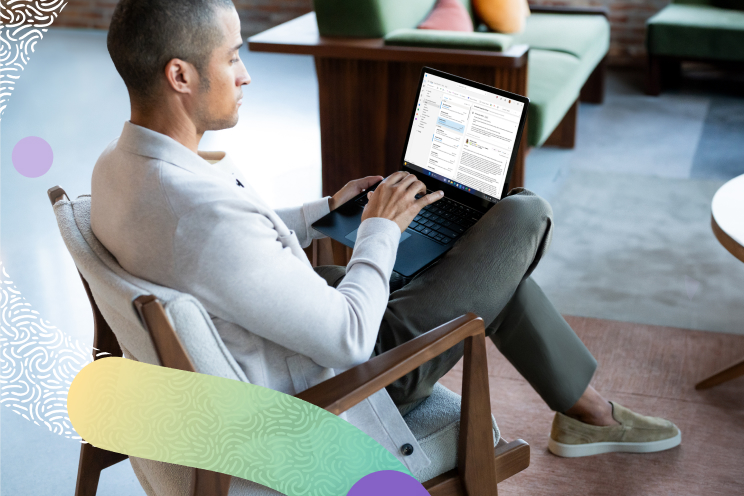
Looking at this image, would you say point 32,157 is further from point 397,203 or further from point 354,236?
point 397,203

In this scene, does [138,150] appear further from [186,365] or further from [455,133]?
[455,133]

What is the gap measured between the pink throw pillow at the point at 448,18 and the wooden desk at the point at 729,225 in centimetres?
149

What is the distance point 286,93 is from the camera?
458cm

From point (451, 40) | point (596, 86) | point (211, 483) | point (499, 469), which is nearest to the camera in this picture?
point (211, 483)

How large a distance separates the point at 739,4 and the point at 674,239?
2423 millimetres

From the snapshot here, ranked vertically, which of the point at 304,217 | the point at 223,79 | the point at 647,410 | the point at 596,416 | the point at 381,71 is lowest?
the point at 647,410

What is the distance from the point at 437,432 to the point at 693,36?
12.1 feet

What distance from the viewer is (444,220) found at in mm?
1538

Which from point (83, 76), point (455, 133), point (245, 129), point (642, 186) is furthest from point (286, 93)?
point (455, 133)

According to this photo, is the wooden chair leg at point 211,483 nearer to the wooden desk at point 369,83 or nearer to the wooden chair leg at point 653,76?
the wooden desk at point 369,83

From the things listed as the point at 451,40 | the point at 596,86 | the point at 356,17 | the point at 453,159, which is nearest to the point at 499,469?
the point at 453,159

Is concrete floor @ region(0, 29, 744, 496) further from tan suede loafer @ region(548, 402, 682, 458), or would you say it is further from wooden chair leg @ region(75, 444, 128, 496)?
tan suede loafer @ region(548, 402, 682, 458)

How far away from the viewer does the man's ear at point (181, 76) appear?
1059mm

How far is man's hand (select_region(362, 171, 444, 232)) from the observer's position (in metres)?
1.29
